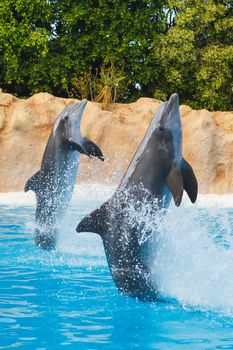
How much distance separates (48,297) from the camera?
6.99m

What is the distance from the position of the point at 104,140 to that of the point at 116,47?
20.6ft

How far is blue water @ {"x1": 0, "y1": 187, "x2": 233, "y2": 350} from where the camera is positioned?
5.70m

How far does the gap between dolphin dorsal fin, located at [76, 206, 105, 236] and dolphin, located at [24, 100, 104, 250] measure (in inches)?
96.7

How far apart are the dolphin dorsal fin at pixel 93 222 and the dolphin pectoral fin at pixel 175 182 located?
2.06 feet

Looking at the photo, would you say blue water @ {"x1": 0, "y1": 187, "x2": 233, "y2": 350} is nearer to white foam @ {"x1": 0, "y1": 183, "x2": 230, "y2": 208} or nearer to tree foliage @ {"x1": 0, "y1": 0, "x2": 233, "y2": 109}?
white foam @ {"x1": 0, "y1": 183, "x2": 230, "y2": 208}

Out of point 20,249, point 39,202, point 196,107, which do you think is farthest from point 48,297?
point 196,107

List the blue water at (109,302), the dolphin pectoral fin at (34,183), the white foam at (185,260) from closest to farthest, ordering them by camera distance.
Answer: the blue water at (109,302)
the white foam at (185,260)
the dolphin pectoral fin at (34,183)

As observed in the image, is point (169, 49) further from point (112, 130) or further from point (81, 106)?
point (81, 106)

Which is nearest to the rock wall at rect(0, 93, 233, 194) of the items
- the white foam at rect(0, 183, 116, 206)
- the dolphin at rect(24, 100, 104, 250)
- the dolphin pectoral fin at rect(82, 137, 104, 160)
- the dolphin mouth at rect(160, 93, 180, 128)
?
the white foam at rect(0, 183, 116, 206)

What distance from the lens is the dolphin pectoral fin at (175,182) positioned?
6.02 m

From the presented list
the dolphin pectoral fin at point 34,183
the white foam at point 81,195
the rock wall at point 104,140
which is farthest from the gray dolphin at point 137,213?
the rock wall at point 104,140

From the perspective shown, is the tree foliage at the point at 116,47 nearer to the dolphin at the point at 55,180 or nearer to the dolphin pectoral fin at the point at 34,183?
the dolphin at the point at 55,180

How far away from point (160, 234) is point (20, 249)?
375 cm

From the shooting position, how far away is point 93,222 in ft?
20.4
